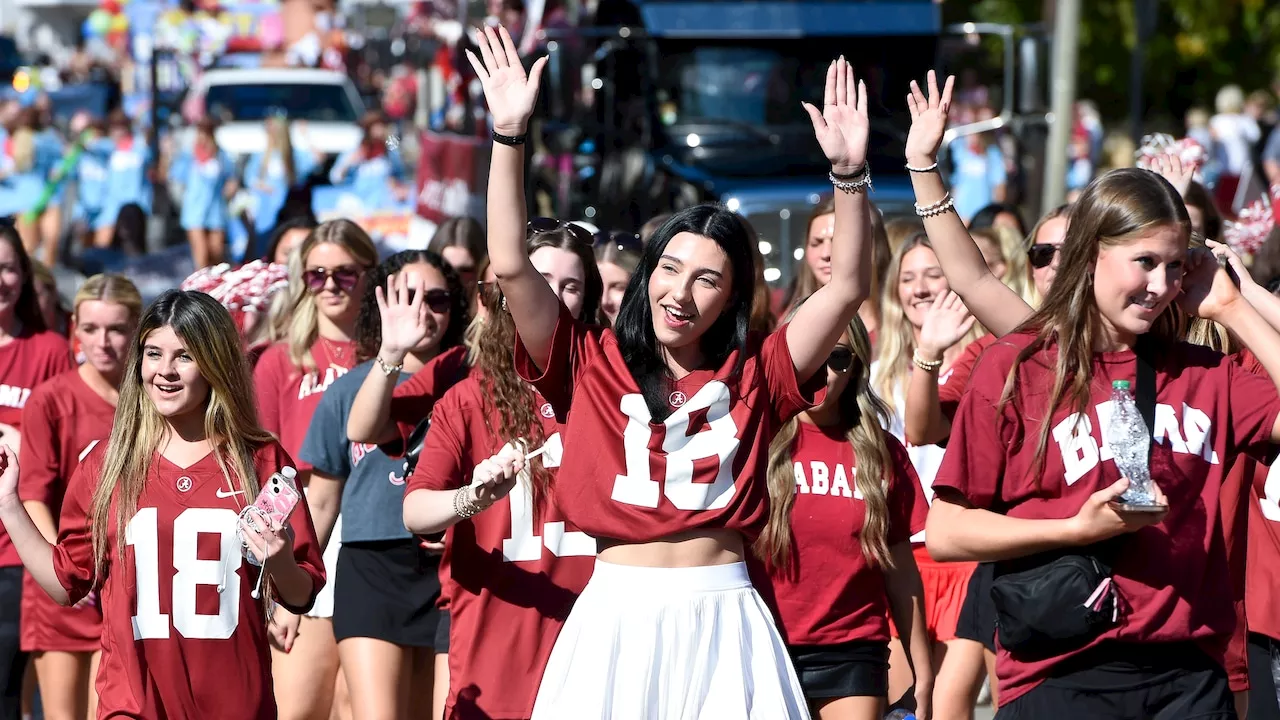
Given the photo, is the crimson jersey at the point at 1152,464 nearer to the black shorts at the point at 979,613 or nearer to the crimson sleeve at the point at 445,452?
the crimson sleeve at the point at 445,452

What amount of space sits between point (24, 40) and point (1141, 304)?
3998 centimetres

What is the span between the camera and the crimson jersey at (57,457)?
20.6 ft

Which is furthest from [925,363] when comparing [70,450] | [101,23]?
[101,23]

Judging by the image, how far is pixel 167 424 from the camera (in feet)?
16.0

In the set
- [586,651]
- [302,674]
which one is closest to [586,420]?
[586,651]

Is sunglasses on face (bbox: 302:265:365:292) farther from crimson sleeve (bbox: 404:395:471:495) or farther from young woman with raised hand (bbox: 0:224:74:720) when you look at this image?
crimson sleeve (bbox: 404:395:471:495)

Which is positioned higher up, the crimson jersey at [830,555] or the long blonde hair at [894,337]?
the long blonde hair at [894,337]

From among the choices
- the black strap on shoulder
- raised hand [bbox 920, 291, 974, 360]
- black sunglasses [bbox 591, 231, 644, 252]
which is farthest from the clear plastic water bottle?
black sunglasses [bbox 591, 231, 644, 252]

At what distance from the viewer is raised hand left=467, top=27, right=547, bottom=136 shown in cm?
403

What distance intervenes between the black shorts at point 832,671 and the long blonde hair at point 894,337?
1583 millimetres

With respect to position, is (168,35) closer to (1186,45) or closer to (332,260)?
(1186,45)

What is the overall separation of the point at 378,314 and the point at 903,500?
220cm

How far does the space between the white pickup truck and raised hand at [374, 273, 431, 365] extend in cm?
1645

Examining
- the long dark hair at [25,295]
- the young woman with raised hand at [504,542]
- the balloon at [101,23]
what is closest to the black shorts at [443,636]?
the young woman with raised hand at [504,542]
